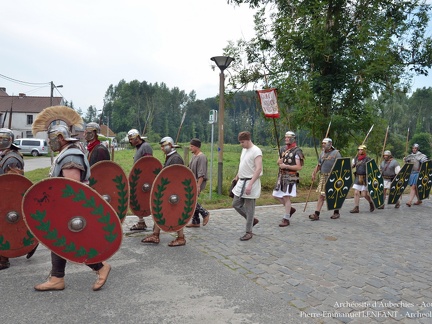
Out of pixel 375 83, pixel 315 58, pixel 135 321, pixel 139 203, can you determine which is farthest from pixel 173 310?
pixel 375 83

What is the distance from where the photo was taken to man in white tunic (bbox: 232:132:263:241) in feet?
16.9

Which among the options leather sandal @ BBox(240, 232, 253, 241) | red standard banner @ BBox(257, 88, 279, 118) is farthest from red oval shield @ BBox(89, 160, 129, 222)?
red standard banner @ BBox(257, 88, 279, 118)

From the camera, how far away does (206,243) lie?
16.8 ft

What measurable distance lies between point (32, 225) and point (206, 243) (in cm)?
258

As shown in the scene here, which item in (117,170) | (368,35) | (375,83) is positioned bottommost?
(117,170)

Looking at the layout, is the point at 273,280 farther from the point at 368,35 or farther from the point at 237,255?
the point at 368,35

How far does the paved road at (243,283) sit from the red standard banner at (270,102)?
2579 millimetres

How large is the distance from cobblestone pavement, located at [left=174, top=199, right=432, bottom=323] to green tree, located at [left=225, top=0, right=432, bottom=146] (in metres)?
4.43

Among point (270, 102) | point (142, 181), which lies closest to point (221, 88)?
point (270, 102)

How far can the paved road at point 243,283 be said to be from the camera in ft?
9.75

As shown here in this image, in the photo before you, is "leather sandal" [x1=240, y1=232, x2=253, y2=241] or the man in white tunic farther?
"leather sandal" [x1=240, y1=232, x2=253, y2=241]

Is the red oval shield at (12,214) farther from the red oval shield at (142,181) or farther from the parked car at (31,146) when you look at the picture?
the parked car at (31,146)

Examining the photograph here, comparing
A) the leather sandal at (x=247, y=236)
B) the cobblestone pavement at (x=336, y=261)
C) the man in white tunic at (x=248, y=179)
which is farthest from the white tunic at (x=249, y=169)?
the cobblestone pavement at (x=336, y=261)

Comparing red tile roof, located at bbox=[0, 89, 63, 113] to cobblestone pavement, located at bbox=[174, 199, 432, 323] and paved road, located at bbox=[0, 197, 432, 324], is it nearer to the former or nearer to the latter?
cobblestone pavement, located at bbox=[174, 199, 432, 323]
